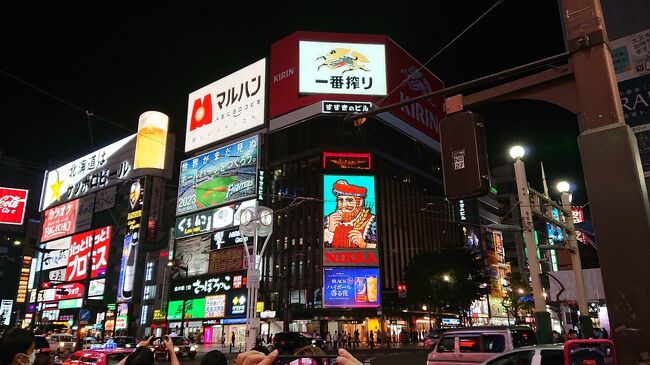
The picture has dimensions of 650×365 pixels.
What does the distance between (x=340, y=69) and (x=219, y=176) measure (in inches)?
851

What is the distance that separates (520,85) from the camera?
4648 mm

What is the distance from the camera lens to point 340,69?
60375 mm

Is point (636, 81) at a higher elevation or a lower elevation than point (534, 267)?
higher

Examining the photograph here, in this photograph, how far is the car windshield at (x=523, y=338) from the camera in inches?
489

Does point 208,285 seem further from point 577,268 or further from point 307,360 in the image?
point 307,360

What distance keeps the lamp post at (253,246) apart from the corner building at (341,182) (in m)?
29.2

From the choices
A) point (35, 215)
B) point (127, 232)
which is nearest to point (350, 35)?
point (127, 232)

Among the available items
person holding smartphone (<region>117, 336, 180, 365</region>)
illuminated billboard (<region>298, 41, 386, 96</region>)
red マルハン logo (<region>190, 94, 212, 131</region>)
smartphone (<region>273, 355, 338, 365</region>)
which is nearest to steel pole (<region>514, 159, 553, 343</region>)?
smartphone (<region>273, 355, 338, 365</region>)

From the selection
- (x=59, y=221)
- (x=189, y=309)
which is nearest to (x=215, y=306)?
(x=189, y=309)

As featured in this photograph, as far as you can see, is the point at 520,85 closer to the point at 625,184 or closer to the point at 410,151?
the point at 625,184

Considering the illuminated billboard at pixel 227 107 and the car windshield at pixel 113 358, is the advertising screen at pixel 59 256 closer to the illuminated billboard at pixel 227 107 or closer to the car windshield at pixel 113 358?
the illuminated billboard at pixel 227 107

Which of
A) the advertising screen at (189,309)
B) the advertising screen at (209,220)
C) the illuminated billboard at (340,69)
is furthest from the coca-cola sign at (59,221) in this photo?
the illuminated billboard at (340,69)

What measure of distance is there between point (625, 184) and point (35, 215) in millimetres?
116929

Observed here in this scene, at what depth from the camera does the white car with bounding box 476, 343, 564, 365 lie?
7.72m
